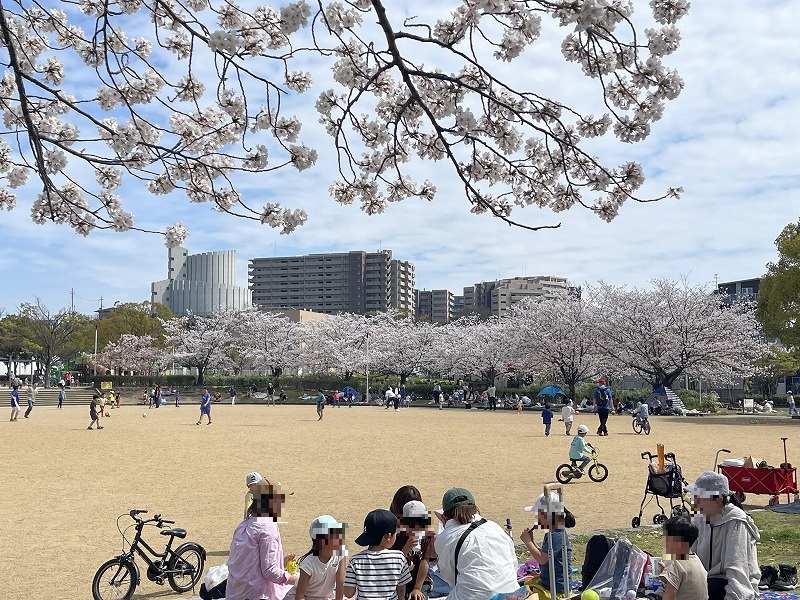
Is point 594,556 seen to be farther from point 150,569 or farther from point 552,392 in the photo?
point 552,392

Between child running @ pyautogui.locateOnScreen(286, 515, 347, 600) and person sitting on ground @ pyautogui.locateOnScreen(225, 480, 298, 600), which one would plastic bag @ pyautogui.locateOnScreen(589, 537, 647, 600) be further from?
person sitting on ground @ pyautogui.locateOnScreen(225, 480, 298, 600)

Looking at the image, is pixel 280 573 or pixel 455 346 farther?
pixel 455 346

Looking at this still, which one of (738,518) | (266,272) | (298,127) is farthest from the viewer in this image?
(266,272)

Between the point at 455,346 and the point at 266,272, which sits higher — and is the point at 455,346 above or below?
below

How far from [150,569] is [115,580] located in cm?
38

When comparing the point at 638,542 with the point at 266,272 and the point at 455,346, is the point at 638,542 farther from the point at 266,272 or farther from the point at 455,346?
the point at 266,272

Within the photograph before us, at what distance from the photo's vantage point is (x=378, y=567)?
4250 mm

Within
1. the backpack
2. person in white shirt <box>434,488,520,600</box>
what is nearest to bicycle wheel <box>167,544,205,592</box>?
person in white shirt <box>434,488,520,600</box>

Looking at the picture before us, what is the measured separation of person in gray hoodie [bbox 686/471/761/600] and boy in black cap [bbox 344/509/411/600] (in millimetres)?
1961

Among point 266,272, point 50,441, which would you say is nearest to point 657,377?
point 50,441

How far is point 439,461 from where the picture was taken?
620 inches

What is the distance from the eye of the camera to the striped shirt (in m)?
4.23

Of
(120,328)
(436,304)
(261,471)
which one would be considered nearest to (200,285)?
(436,304)

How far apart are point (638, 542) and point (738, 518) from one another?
11.3ft
